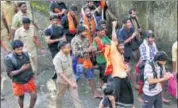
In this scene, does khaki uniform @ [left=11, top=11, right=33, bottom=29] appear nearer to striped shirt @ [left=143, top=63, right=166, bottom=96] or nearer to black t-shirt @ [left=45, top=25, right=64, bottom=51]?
black t-shirt @ [left=45, top=25, right=64, bottom=51]

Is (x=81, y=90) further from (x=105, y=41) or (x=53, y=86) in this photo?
(x=105, y=41)

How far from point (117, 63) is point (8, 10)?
3.44m

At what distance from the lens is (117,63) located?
29.1ft

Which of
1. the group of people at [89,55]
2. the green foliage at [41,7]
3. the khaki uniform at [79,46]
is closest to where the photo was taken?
the group of people at [89,55]

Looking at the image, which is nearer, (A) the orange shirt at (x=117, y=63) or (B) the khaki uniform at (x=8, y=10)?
(A) the orange shirt at (x=117, y=63)

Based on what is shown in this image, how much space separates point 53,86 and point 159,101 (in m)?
2.79

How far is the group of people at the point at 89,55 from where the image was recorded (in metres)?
8.31

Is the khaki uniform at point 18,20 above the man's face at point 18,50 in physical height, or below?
above

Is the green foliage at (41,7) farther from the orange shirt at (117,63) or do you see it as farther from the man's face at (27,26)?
the orange shirt at (117,63)

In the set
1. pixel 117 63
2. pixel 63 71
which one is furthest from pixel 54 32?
pixel 117 63

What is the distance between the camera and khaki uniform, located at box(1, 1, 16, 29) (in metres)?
11.1

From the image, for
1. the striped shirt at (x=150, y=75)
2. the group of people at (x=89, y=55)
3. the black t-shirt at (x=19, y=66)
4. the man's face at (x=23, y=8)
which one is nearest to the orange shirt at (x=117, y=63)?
the group of people at (x=89, y=55)

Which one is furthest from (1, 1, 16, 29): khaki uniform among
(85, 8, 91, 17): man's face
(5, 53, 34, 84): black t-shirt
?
(5, 53, 34, 84): black t-shirt

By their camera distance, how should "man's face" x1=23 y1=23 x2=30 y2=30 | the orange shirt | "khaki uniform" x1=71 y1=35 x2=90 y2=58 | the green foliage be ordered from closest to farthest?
the orange shirt → "khaki uniform" x1=71 y1=35 x2=90 y2=58 → "man's face" x1=23 y1=23 x2=30 y2=30 → the green foliage
